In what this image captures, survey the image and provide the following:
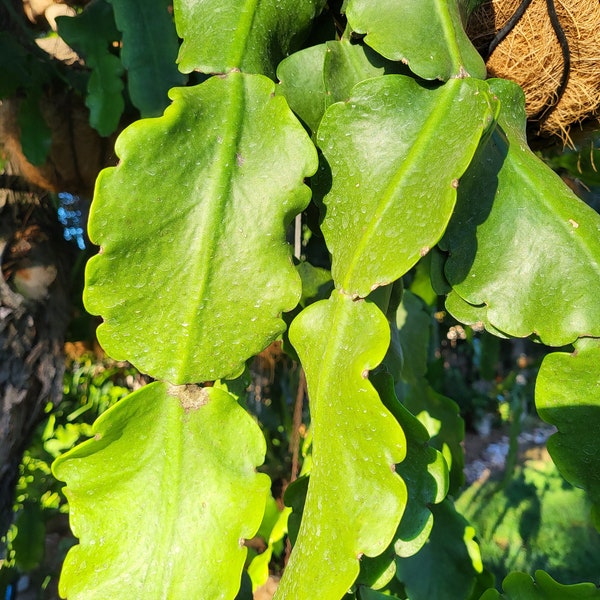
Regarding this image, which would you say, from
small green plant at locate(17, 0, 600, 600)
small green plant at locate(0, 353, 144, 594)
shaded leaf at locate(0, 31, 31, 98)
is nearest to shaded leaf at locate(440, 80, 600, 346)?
small green plant at locate(17, 0, 600, 600)

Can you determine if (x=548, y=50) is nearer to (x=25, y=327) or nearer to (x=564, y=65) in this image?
(x=564, y=65)

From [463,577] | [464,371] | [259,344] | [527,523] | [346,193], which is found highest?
[346,193]

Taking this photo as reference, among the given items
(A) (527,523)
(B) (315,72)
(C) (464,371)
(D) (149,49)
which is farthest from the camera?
(C) (464,371)

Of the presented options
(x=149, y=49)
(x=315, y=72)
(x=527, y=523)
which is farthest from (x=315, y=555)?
(x=527, y=523)

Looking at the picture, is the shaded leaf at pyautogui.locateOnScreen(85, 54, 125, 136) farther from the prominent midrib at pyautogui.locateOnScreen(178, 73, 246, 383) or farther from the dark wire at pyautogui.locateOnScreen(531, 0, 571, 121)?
the dark wire at pyautogui.locateOnScreen(531, 0, 571, 121)

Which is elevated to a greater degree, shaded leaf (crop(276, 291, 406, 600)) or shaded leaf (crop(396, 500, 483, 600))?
shaded leaf (crop(276, 291, 406, 600))

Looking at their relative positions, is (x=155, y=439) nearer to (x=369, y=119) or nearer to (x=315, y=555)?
(x=315, y=555)

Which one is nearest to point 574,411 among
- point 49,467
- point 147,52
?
point 147,52
